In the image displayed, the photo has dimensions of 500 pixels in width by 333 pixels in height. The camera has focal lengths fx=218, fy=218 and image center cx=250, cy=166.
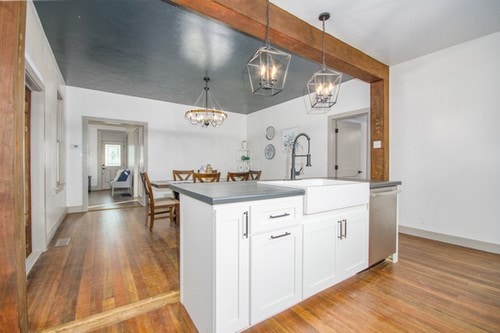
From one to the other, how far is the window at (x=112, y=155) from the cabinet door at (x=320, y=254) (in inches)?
355

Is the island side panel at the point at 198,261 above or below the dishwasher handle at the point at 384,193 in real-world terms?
below

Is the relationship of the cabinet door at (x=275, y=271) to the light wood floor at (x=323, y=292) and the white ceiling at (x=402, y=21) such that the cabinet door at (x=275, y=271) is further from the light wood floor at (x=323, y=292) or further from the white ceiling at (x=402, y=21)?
the white ceiling at (x=402, y=21)

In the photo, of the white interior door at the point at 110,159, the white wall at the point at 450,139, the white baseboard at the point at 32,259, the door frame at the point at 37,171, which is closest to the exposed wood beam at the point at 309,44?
the white wall at the point at 450,139

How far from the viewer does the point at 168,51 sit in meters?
3.04

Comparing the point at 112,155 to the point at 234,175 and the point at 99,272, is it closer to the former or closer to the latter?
the point at 234,175

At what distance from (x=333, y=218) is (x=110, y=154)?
9116 mm

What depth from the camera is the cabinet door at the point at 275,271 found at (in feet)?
4.61

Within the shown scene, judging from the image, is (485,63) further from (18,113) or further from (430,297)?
(18,113)

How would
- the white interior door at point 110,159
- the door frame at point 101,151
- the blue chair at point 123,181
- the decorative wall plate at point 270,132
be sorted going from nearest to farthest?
the decorative wall plate at point 270,132
the blue chair at point 123,181
the door frame at point 101,151
the white interior door at point 110,159

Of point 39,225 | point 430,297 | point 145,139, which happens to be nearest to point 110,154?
point 145,139

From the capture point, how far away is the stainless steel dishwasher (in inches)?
86.4

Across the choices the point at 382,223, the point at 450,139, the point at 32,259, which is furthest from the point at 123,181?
the point at 450,139

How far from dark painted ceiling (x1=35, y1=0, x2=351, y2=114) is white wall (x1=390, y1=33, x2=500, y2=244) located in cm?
128

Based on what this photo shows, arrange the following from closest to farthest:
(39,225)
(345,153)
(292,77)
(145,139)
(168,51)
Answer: (39,225) < (168,51) < (292,77) < (345,153) < (145,139)
